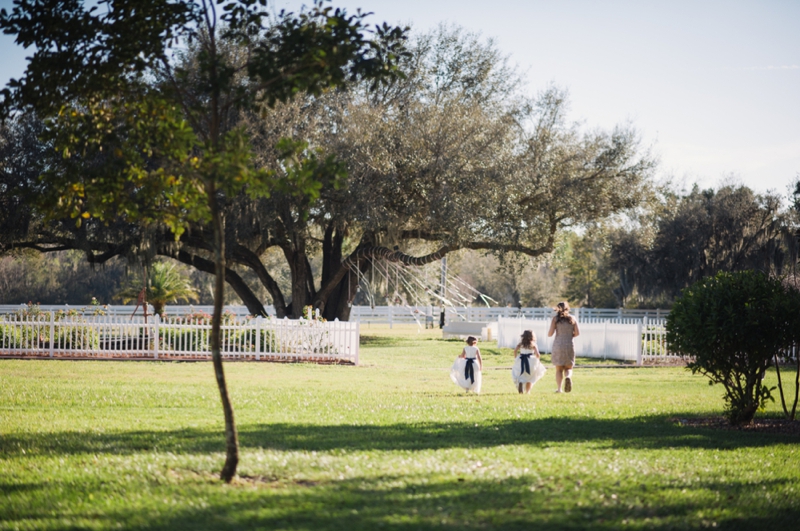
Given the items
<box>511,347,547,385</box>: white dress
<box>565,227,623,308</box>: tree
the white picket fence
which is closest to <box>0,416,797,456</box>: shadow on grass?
<box>511,347,547,385</box>: white dress

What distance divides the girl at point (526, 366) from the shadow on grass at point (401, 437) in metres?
3.09

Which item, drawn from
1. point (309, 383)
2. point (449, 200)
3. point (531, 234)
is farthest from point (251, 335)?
point (531, 234)

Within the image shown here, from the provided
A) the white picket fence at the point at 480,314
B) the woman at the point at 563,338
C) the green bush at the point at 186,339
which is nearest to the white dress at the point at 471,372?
the woman at the point at 563,338

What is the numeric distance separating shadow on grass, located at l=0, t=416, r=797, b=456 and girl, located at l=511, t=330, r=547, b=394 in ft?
10.1

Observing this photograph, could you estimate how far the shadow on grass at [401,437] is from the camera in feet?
25.7

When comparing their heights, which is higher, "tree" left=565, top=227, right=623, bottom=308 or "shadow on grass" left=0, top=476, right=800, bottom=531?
"tree" left=565, top=227, right=623, bottom=308

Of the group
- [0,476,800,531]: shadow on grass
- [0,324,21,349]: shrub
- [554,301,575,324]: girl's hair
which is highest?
[554,301,575,324]: girl's hair

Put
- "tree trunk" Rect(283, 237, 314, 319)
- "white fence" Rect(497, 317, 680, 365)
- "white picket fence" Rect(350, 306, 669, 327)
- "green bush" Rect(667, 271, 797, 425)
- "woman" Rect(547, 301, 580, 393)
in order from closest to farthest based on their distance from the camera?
"green bush" Rect(667, 271, 797, 425) → "woman" Rect(547, 301, 580, 393) → "white fence" Rect(497, 317, 680, 365) → "tree trunk" Rect(283, 237, 314, 319) → "white picket fence" Rect(350, 306, 669, 327)

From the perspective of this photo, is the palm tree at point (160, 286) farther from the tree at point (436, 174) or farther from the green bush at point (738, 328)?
the green bush at point (738, 328)

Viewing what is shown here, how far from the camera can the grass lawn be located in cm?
536

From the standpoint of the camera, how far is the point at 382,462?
702 centimetres

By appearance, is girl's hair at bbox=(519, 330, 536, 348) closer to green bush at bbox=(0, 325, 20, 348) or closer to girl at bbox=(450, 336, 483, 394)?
girl at bbox=(450, 336, 483, 394)

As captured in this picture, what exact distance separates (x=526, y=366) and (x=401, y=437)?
17.3 feet

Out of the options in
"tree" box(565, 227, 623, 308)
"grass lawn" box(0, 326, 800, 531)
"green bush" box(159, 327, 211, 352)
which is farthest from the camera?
"tree" box(565, 227, 623, 308)
